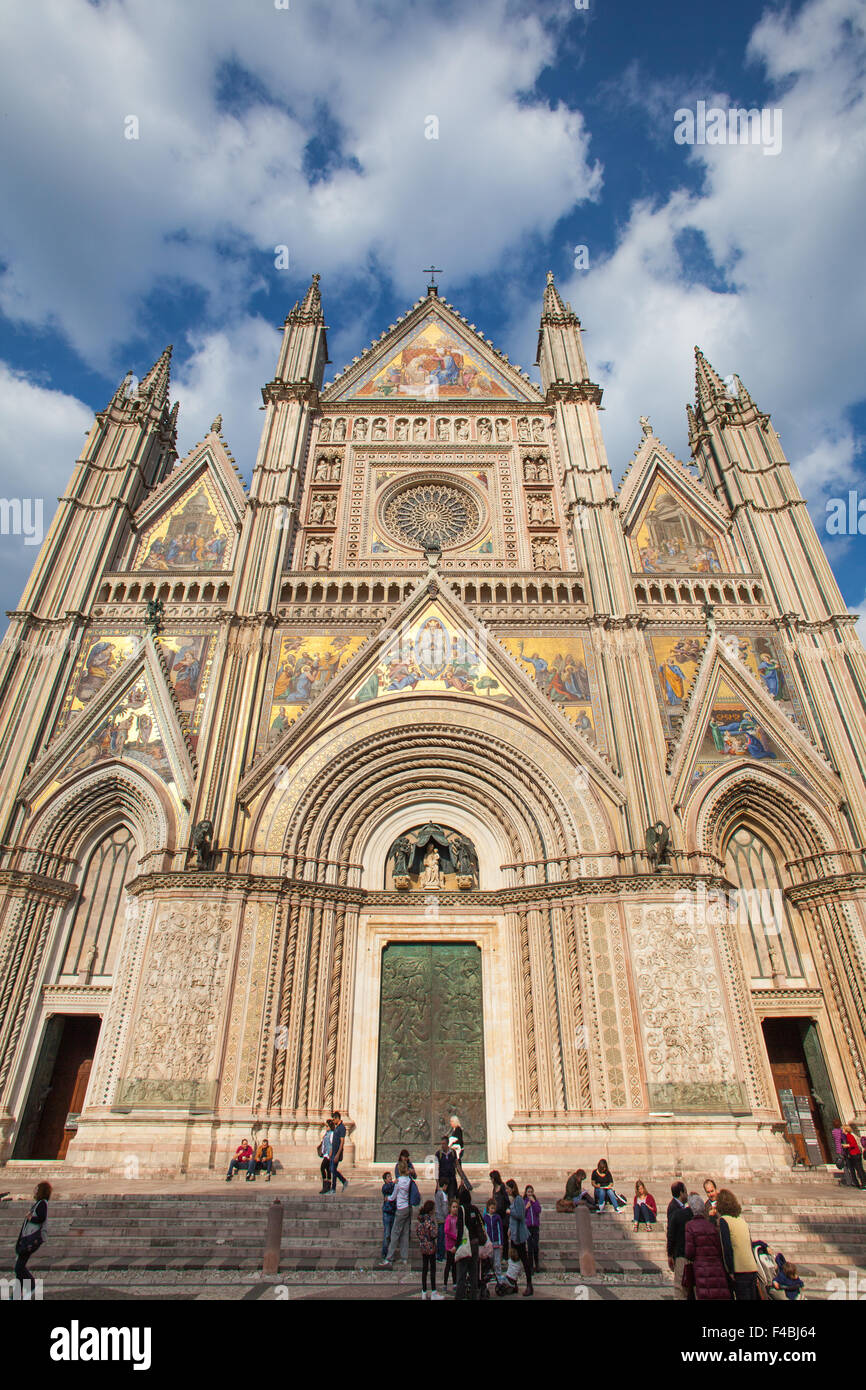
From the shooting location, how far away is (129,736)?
57.8 feet

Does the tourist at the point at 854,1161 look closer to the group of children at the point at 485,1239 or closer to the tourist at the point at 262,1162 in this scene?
the group of children at the point at 485,1239

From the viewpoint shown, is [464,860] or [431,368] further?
[431,368]

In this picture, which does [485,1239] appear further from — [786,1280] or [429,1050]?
[429,1050]

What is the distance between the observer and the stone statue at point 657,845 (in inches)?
608

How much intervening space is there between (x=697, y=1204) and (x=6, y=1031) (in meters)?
13.0

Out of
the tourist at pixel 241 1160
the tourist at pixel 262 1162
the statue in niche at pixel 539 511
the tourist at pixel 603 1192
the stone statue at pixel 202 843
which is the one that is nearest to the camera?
the tourist at pixel 603 1192

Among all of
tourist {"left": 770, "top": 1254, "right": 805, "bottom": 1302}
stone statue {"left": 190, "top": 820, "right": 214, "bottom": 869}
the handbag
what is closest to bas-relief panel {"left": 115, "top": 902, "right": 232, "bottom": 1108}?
stone statue {"left": 190, "top": 820, "right": 214, "bottom": 869}

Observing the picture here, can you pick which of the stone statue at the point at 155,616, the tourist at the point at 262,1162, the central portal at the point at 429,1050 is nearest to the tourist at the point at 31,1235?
the tourist at the point at 262,1162

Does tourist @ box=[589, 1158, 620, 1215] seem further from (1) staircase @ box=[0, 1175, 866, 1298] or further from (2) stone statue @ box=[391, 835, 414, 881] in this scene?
(2) stone statue @ box=[391, 835, 414, 881]

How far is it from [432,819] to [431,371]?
15985mm

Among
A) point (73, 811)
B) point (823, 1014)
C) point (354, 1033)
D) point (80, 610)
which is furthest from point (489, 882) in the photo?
point (80, 610)

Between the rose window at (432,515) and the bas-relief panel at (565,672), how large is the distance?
4615mm

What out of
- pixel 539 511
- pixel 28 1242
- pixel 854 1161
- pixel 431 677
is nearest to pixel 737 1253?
pixel 28 1242

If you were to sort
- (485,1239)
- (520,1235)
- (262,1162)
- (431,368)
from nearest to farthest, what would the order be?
1. (485,1239)
2. (520,1235)
3. (262,1162)
4. (431,368)
